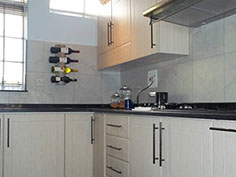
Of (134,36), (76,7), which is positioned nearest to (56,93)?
(76,7)

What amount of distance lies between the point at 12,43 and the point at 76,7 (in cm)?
99

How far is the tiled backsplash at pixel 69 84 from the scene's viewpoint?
3.80 metres

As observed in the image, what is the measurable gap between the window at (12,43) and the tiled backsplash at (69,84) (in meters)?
0.11

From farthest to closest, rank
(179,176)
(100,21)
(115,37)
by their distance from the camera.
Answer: (100,21)
(115,37)
(179,176)

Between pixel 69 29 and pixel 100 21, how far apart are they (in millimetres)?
417

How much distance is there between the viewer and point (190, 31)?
288 cm

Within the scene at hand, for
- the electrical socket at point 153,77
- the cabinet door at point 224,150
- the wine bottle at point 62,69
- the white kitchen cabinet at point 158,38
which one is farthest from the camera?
the wine bottle at point 62,69

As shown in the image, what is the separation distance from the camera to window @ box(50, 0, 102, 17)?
4090mm

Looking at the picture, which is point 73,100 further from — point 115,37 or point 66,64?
point 115,37

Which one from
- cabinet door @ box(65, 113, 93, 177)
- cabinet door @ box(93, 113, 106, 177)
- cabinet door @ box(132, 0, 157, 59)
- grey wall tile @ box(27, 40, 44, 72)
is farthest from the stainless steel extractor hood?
grey wall tile @ box(27, 40, 44, 72)

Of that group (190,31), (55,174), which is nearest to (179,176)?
(190,31)

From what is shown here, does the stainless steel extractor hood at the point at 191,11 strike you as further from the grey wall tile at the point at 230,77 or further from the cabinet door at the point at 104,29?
the cabinet door at the point at 104,29

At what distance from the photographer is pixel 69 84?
401 centimetres

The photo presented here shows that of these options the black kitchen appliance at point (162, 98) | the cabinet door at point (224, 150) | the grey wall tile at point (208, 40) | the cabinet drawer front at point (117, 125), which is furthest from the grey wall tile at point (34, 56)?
the cabinet door at point (224, 150)
